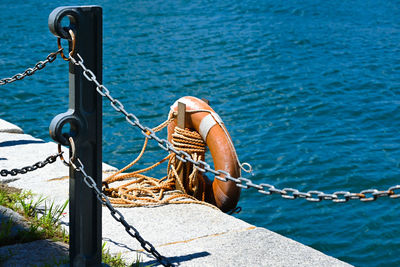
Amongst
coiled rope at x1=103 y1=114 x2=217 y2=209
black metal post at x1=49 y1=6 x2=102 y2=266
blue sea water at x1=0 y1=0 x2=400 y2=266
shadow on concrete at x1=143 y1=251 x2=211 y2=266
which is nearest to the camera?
black metal post at x1=49 y1=6 x2=102 y2=266

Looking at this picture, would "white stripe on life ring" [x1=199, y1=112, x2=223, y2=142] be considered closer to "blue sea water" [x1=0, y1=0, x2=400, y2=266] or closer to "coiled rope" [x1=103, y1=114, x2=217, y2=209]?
"coiled rope" [x1=103, y1=114, x2=217, y2=209]

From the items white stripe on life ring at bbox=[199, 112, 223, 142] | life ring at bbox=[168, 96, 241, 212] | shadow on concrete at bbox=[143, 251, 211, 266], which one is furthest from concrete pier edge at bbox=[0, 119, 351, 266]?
white stripe on life ring at bbox=[199, 112, 223, 142]

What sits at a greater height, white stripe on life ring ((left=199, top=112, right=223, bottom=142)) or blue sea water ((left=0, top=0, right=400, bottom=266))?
white stripe on life ring ((left=199, top=112, right=223, bottom=142))

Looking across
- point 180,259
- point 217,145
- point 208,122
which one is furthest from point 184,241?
point 208,122

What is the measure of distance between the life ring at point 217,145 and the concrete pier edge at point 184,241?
1.25 ft

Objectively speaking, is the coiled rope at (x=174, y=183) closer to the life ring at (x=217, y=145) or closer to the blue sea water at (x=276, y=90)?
the life ring at (x=217, y=145)

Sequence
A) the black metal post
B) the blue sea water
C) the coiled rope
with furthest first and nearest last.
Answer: the blue sea water
the coiled rope
the black metal post

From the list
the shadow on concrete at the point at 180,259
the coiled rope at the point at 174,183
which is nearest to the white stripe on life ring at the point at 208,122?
the coiled rope at the point at 174,183

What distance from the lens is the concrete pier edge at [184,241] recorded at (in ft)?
11.9

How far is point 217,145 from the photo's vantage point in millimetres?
4906

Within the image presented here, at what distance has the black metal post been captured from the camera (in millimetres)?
3027

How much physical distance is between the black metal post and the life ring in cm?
179

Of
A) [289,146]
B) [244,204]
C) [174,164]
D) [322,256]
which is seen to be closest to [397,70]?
[289,146]

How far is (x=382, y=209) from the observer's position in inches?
256
